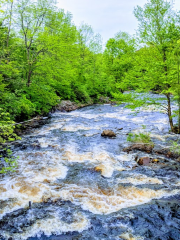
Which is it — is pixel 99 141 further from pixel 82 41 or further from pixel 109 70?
pixel 82 41

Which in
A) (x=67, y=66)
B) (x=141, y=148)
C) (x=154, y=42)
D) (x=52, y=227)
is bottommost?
(x=52, y=227)

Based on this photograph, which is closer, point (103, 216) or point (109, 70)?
point (103, 216)

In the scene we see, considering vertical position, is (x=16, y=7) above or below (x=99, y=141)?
above

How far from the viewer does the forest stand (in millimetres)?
9250

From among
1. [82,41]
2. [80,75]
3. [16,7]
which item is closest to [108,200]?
[16,7]

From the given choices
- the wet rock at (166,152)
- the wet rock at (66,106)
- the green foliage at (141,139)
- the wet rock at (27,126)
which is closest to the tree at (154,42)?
the green foliage at (141,139)

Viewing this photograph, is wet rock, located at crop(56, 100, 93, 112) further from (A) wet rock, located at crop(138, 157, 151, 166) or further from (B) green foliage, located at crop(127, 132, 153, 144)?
(A) wet rock, located at crop(138, 157, 151, 166)

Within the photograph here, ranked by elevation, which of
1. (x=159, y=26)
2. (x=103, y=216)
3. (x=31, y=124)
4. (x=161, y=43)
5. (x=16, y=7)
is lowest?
(x=103, y=216)

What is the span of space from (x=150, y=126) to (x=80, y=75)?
17589 mm

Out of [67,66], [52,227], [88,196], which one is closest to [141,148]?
[88,196]

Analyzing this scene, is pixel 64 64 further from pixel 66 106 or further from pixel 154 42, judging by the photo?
pixel 154 42

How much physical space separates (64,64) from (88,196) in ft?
51.5

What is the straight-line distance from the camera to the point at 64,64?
61.1 ft

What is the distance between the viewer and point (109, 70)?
31.7 meters
